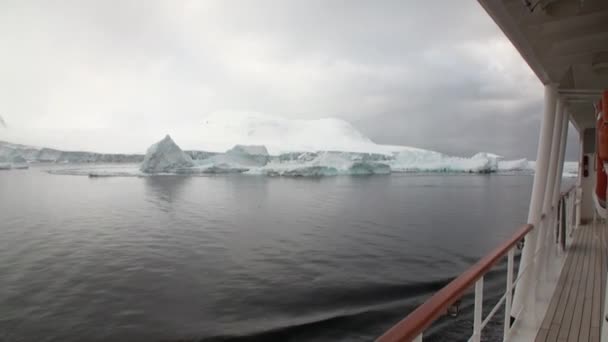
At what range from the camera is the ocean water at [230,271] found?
11.2 feet

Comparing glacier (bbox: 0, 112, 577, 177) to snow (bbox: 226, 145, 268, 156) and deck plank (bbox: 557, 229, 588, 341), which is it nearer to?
snow (bbox: 226, 145, 268, 156)

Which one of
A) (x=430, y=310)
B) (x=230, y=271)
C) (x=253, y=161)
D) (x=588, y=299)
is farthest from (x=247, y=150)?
(x=430, y=310)

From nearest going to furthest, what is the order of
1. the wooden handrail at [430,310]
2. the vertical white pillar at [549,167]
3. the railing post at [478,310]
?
the wooden handrail at [430,310] → the railing post at [478,310] → the vertical white pillar at [549,167]

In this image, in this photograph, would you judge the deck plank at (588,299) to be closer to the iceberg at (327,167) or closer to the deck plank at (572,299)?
the deck plank at (572,299)

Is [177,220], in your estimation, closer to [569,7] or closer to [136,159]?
[569,7]

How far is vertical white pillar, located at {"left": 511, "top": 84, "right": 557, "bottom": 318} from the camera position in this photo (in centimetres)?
187

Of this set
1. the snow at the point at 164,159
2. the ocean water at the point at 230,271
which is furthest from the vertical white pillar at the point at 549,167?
the snow at the point at 164,159

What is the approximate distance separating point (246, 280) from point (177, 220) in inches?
210

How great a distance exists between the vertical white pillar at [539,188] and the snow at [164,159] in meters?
23.4

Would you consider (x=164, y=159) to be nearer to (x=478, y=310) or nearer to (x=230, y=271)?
(x=230, y=271)

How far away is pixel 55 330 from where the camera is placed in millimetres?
3379

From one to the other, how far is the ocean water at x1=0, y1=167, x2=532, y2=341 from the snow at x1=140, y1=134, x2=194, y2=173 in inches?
519

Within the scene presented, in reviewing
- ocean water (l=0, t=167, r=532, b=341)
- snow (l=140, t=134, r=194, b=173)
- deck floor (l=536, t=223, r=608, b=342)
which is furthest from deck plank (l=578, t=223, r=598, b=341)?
snow (l=140, t=134, r=194, b=173)

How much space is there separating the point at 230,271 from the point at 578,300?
404cm
